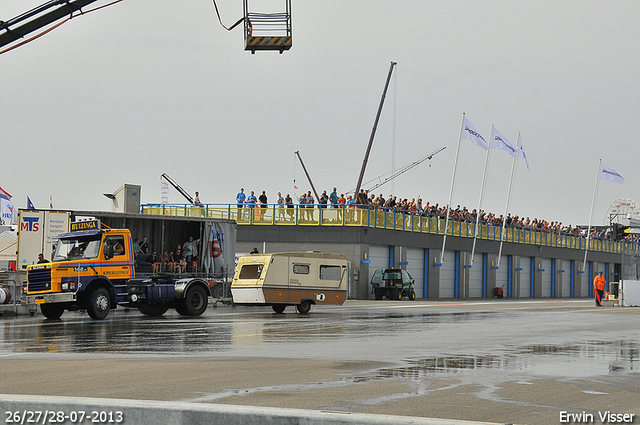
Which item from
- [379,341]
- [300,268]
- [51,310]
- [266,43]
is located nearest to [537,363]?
[379,341]

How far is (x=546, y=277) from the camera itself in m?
69.9

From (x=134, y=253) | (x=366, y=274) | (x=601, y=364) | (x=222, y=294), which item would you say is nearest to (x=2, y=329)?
(x=134, y=253)

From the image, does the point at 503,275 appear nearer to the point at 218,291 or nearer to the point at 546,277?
the point at 546,277

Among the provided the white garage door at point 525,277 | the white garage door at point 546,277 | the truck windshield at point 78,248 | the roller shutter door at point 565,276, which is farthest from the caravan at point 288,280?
the roller shutter door at point 565,276

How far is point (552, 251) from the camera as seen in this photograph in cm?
7012

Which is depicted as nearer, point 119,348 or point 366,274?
point 119,348

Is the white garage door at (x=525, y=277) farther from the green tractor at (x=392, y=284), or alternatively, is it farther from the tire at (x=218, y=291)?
the tire at (x=218, y=291)

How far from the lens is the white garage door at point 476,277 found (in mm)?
58250

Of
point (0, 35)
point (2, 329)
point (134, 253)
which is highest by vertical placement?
point (0, 35)

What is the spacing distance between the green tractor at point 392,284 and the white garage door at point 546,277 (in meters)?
24.9

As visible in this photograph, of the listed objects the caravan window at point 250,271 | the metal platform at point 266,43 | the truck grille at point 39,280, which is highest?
the metal platform at point 266,43

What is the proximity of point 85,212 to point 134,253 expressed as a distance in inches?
186

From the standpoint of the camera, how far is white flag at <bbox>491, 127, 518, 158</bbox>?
184ft

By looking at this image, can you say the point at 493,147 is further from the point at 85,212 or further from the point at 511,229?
the point at 85,212
